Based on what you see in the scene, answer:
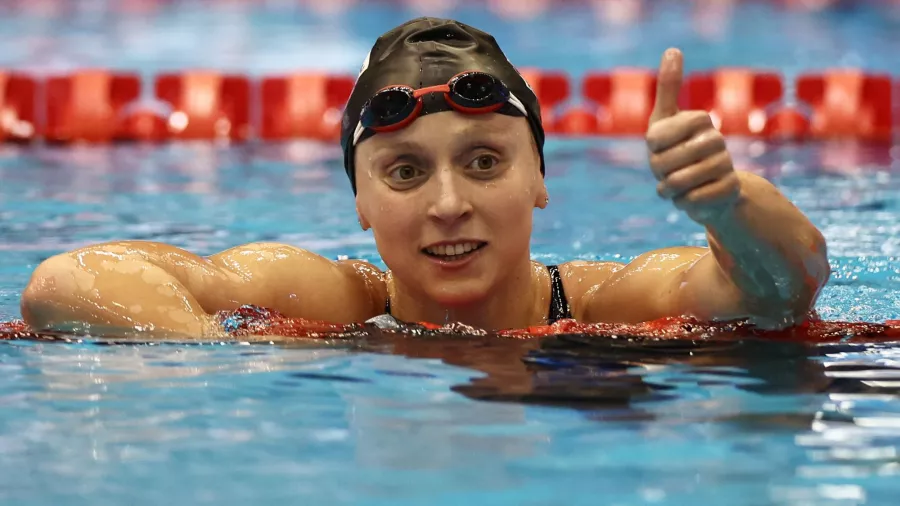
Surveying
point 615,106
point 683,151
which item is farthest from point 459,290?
point 615,106

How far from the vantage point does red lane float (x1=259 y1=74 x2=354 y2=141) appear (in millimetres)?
11172

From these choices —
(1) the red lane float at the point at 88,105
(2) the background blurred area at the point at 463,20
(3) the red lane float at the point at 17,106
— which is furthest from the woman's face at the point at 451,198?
(2) the background blurred area at the point at 463,20

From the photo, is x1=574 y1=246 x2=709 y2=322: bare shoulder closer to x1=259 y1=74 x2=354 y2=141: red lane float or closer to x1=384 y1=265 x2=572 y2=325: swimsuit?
x1=384 y1=265 x2=572 y2=325: swimsuit

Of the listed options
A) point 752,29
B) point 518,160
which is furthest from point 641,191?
point 752,29

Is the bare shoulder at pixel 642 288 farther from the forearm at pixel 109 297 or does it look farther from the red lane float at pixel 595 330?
the forearm at pixel 109 297

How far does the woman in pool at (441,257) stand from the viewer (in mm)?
2877

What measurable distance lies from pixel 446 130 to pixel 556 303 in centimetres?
78

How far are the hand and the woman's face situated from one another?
0.75m

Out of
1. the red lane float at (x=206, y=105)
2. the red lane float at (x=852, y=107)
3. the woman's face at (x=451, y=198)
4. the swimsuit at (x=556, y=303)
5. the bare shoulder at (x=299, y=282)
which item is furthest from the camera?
the red lane float at (x=206, y=105)

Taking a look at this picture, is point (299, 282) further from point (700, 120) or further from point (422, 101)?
point (700, 120)

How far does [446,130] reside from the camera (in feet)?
9.89

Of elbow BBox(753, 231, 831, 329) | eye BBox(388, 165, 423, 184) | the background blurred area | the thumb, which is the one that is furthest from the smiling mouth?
the background blurred area

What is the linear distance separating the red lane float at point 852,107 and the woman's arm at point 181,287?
803cm

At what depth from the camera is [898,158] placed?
364 inches
